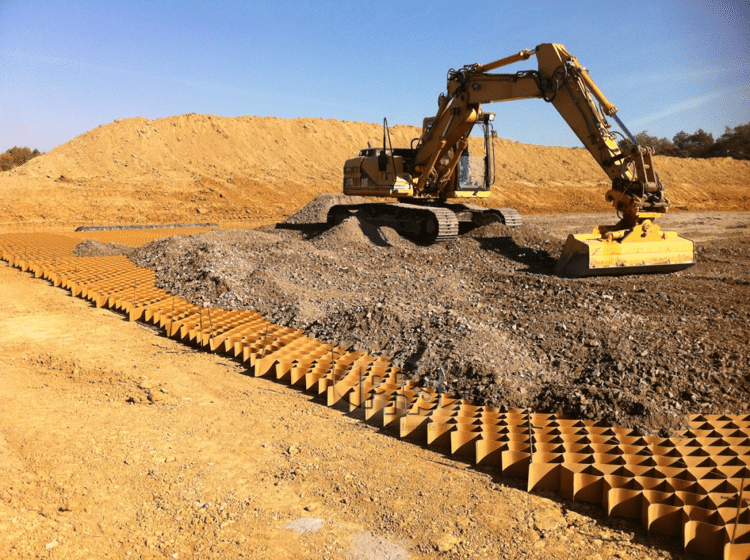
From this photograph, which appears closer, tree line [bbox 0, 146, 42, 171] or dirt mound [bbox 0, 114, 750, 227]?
dirt mound [bbox 0, 114, 750, 227]

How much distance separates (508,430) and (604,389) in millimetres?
1000

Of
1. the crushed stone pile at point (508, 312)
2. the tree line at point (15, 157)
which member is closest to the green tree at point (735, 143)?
the crushed stone pile at point (508, 312)

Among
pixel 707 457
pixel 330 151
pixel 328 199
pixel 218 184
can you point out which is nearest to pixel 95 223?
pixel 218 184

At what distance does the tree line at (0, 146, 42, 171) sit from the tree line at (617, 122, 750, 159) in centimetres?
4638

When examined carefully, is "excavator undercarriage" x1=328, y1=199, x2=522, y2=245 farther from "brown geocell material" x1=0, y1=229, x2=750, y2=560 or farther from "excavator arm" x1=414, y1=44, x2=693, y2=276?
"brown geocell material" x1=0, y1=229, x2=750, y2=560

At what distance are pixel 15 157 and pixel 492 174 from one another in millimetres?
41962

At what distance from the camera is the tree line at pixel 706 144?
47.2 metres

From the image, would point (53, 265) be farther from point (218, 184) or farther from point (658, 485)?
point (218, 184)

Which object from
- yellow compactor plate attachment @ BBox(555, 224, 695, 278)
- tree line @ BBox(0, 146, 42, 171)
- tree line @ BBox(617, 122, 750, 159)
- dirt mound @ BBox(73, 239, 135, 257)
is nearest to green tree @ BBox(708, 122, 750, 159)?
tree line @ BBox(617, 122, 750, 159)

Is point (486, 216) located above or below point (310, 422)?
above

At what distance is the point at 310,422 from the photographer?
4.74 metres

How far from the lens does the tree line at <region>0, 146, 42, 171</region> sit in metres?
41.8

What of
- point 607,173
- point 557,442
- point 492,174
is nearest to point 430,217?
point 492,174

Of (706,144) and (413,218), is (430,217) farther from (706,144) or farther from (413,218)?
(706,144)
